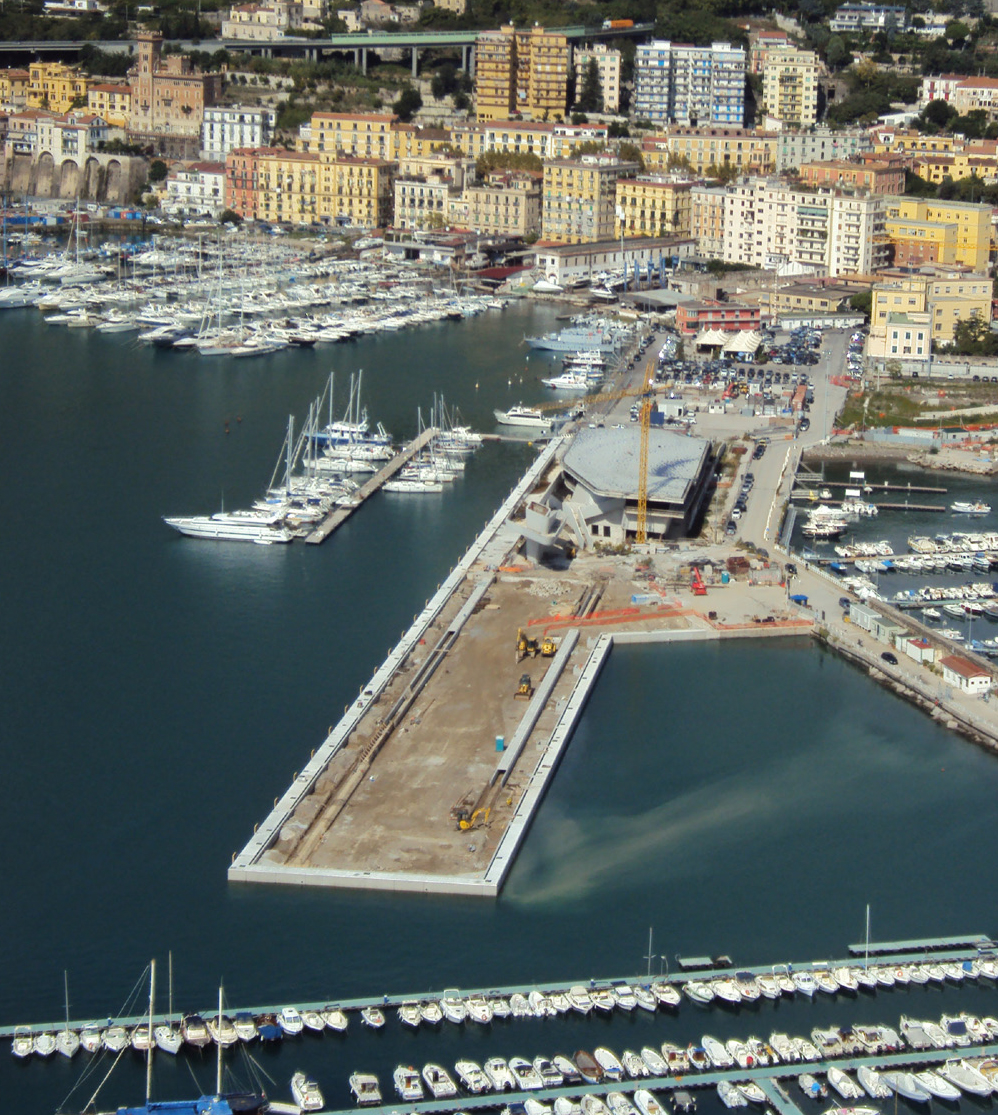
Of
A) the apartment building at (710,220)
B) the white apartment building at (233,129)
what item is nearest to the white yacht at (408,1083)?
the apartment building at (710,220)

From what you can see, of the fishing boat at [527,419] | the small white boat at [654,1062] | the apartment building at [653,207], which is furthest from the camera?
the apartment building at [653,207]

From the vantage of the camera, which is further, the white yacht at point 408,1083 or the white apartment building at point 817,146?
the white apartment building at point 817,146

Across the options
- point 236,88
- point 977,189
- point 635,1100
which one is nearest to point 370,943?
point 635,1100

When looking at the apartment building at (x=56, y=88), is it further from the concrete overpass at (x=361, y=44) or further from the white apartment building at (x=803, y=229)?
the white apartment building at (x=803, y=229)

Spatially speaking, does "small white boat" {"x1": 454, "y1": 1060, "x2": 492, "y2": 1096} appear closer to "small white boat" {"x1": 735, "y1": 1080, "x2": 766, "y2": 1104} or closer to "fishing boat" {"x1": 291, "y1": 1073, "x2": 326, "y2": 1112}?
"fishing boat" {"x1": 291, "y1": 1073, "x2": 326, "y2": 1112}

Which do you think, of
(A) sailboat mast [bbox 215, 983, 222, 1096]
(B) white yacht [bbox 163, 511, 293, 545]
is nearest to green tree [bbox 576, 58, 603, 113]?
(B) white yacht [bbox 163, 511, 293, 545]
